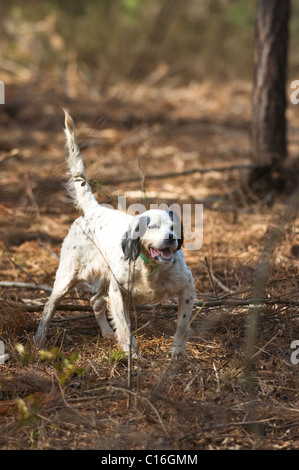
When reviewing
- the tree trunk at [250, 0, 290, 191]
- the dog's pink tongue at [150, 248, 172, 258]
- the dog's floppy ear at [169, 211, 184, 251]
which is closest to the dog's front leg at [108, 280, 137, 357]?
the dog's pink tongue at [150, 248, 172, 258]

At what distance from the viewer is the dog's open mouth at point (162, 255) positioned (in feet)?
14.1

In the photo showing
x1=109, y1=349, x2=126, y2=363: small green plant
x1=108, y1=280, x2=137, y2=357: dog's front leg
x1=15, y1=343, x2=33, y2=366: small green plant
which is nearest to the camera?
x1=15, y1=343, x2=33, y2=366: small green plant

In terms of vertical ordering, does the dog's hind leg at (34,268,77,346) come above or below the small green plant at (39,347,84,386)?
above

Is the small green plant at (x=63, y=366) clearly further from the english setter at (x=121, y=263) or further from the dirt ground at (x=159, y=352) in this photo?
the english setter at (x=121, y=263)

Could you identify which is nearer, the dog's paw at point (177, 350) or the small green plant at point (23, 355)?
the small green plant at point (23, 355)

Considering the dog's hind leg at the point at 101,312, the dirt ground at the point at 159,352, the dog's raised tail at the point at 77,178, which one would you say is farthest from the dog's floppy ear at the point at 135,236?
the dog's raised tail at the point at 77,178

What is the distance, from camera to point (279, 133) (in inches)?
349

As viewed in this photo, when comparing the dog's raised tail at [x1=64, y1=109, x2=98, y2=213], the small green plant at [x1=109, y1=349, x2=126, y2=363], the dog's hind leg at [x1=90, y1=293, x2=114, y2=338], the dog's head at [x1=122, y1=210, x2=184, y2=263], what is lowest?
the small green plant at [x1=109, y1=349, x2=126, y2=363]

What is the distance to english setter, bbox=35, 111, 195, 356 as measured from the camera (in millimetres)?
4379

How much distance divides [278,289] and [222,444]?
7.33ft

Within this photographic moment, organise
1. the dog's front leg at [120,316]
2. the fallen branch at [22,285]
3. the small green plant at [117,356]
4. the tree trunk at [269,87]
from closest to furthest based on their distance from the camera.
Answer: the small green plant at [117,356] → the dog's front leg at [120,316] → the fallen branch at [22,285] → the tree trunk at [269,87]

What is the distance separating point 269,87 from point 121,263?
16.0ft

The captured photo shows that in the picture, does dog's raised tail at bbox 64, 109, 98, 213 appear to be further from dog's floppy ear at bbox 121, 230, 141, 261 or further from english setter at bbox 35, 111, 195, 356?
dog's floppy ear at bbox 121, 230, 141, 261

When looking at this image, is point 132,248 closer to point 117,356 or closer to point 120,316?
point 120,316
